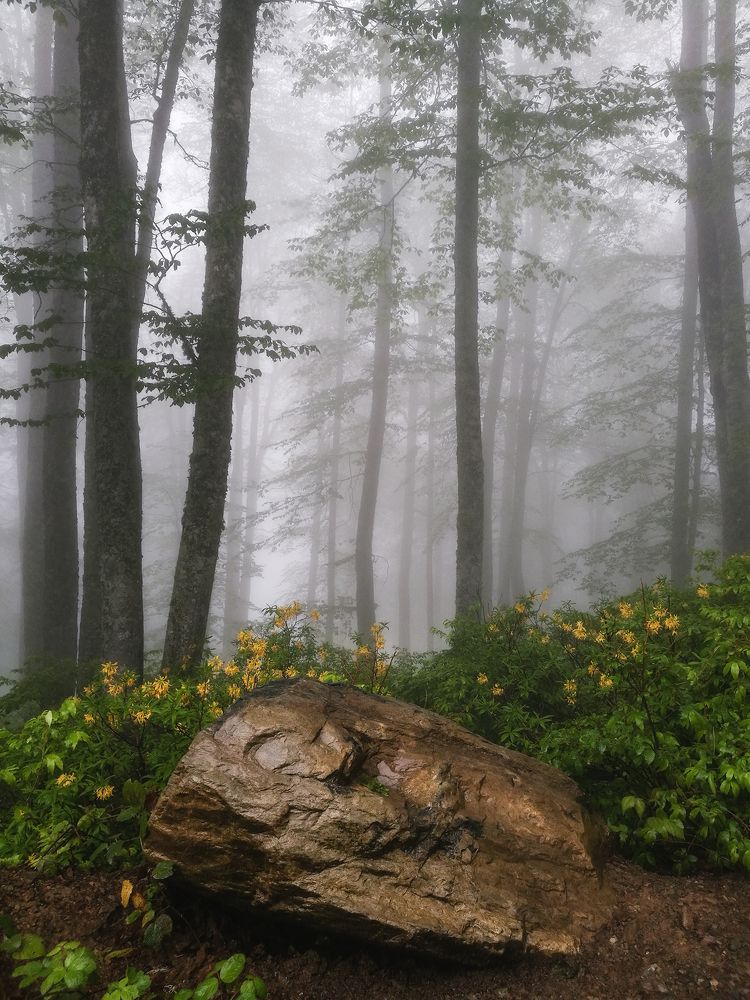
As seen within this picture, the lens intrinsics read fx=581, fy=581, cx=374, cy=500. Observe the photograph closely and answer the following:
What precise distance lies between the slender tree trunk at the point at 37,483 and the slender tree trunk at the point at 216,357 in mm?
1909

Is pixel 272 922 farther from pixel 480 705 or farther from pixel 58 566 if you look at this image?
pixel 58 566

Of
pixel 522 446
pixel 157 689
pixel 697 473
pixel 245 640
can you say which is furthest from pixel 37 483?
pixel 697 473

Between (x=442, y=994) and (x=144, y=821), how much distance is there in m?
1.65

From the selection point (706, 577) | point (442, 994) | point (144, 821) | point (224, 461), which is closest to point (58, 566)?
point (224, 461)

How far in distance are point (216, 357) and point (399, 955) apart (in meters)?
4.82

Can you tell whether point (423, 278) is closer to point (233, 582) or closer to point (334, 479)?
point (334, 479)

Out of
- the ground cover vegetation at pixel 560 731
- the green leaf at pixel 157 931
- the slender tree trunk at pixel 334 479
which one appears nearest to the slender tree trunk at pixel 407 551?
the slender tree trunk at pixel 334 479

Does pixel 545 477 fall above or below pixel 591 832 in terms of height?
above

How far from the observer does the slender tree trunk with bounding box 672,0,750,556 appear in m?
8.75

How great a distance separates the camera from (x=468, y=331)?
7992 mm

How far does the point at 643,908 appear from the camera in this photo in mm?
2846

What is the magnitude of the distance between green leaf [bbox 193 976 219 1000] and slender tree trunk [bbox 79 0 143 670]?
12.5 feet

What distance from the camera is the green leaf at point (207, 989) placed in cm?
226

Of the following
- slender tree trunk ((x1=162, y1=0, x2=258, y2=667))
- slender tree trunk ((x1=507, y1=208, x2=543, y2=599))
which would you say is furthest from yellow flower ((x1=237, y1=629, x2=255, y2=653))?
slender tree trunk ((x1=507, y1=208, x2=543, y2=599))
